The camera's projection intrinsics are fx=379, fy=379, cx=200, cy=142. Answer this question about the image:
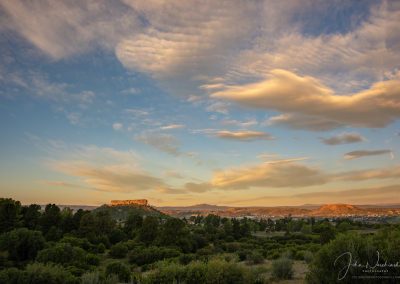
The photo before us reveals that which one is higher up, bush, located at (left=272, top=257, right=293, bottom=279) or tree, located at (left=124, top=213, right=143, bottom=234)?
tree, located at (left=124, top=213, right=143, bottom=234)

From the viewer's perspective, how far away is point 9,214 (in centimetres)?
5372

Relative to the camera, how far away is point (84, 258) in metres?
34.7

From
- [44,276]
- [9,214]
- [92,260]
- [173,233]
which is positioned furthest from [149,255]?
[9,214]

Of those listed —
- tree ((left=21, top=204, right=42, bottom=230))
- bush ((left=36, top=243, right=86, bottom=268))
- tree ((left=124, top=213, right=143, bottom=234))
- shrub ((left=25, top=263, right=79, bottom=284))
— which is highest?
tree ((left=21, top=204, right=42, bottom=230))

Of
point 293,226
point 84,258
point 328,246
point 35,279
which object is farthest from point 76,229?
point 293,226

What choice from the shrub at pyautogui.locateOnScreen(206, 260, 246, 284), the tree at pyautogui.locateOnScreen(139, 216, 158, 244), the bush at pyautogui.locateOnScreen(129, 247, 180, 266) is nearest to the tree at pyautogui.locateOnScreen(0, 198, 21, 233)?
the tree at pyautogui.locateOnScreen(139, 216, 158, 244)

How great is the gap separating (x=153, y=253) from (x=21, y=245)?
13.4 meters

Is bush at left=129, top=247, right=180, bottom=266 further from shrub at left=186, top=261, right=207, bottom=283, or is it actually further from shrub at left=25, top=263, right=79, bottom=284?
shrub at left=186, top=261, right=207, bottom=283

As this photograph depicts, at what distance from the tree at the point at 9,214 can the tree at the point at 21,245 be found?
1347cm

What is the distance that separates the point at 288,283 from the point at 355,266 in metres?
7.20

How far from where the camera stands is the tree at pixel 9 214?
5212 centimetres

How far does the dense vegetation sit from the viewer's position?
15.7 m

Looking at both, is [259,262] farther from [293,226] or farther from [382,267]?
[293,226]

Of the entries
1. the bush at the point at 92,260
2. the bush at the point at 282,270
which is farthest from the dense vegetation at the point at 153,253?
the bush at the point at 92,260
